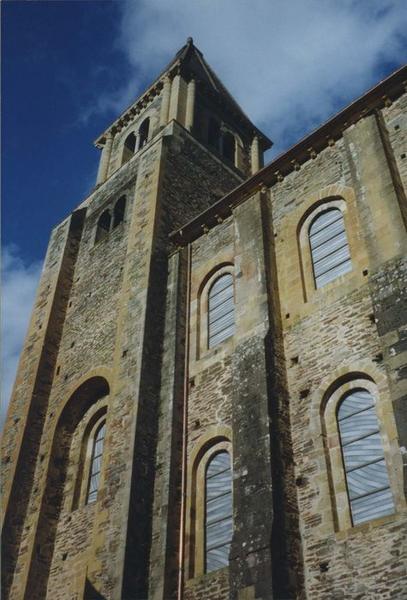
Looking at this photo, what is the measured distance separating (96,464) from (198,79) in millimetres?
16509

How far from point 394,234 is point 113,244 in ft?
31.9

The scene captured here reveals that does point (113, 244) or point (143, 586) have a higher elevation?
Answer: point (113, 244)

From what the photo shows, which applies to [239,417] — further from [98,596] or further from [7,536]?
[7,536]

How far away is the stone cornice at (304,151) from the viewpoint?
46.3ft

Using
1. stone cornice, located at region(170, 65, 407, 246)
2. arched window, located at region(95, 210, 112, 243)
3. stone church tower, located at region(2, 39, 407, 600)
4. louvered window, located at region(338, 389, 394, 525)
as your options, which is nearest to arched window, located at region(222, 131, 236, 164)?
arched window, located at region(95, 210, 112, 243)

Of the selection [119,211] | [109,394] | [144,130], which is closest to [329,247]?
[109,394]

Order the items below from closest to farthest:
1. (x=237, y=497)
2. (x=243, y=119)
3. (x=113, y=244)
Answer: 1. (x=237, y=497)
2. (x=113, y=244)
3. (x=243, y=119)

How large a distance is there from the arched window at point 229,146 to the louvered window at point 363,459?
54.8 feet

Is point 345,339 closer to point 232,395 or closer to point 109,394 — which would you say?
point 232,395

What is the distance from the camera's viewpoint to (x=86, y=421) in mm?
16016

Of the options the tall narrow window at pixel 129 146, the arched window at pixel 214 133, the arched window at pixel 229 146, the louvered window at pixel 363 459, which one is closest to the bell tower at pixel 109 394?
the arched window at pixel 214 133

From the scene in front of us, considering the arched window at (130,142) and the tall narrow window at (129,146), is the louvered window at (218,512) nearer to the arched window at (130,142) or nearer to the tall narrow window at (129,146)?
the tall narrow window at (129,146)

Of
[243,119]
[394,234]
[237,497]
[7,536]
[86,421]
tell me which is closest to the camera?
[237,497]

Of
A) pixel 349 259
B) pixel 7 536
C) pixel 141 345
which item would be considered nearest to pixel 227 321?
pixel 141 345
